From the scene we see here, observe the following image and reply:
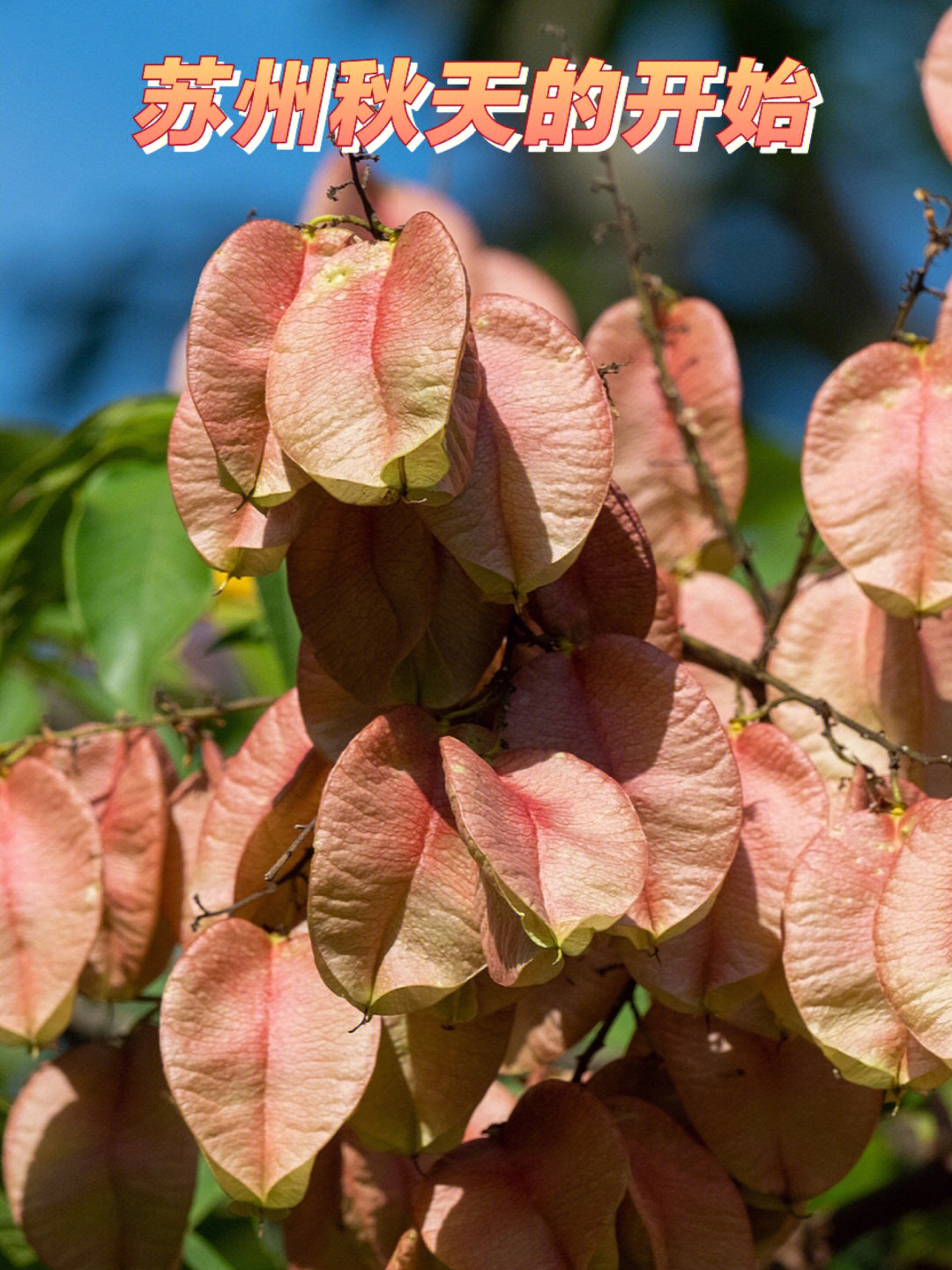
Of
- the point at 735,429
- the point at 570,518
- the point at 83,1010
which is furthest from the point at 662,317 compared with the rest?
the point at 83,1010

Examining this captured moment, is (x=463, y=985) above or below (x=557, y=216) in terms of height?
below

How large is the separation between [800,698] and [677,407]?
12.4 inches

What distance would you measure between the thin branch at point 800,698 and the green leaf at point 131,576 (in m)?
0.45

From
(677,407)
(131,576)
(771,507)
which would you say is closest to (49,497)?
(131,576)

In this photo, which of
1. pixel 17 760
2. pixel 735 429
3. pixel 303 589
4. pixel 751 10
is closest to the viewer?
pixel 303 589

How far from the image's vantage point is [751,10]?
15.8 ft

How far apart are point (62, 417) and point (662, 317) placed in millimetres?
3482

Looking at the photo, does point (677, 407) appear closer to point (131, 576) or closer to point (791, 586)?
point (791, 586)

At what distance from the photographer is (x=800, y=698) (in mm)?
782

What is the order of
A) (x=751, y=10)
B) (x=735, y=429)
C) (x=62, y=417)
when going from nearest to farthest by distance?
(x=735, y=429) < (x=62, y=417) < (x=751, y=10)

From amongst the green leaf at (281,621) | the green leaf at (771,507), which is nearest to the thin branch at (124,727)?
the green leaf at (281,621)

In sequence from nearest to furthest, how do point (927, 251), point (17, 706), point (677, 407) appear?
point (927, 251), point (677, 407), point (17, 706)

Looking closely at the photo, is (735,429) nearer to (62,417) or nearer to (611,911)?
(611,911)

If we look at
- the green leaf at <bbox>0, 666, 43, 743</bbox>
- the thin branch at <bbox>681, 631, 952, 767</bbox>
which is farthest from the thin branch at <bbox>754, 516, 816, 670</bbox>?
the green leaf at <bbox>0, 666, 43, 743</bbox>
